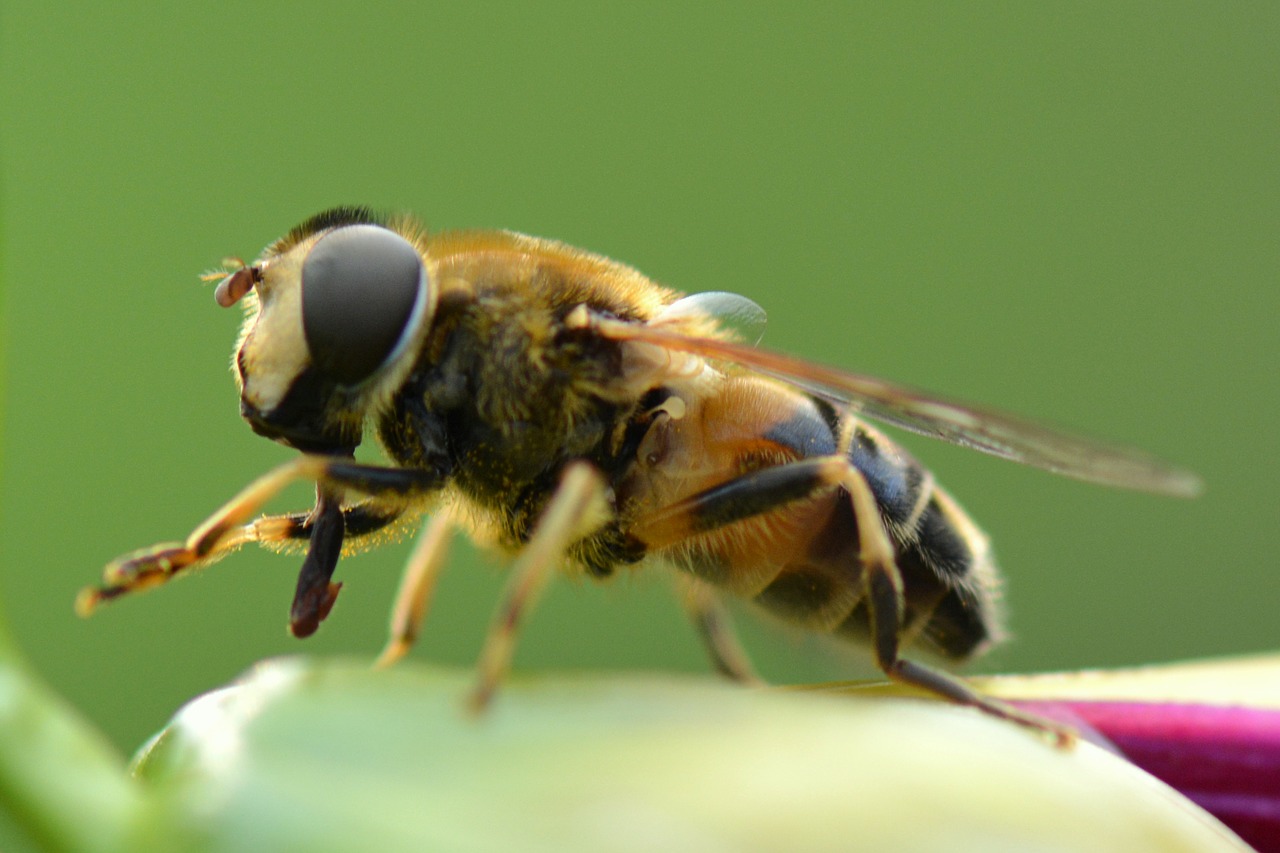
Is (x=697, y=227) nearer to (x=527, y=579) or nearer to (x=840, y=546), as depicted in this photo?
(x=840, y=546)

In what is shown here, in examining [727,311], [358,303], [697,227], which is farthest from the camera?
[697,227]

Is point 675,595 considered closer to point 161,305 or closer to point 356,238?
point 356,238

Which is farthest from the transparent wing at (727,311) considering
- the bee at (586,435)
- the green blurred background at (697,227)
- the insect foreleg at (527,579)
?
the green blurred background at (697,227)

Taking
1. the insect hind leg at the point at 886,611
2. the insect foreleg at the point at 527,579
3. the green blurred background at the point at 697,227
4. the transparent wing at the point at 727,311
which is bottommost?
the green blurred background at the point at 697,227

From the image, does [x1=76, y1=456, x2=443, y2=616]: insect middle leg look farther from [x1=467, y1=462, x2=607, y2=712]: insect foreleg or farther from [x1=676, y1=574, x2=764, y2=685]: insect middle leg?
[x1=676, y1=574, x2=764, y2=685]: insect middle leg

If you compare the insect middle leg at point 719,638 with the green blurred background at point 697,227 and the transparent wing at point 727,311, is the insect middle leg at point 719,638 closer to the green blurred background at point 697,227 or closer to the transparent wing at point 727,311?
the transparent wing at point 727,311

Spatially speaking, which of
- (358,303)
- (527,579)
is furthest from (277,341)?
(527,579)

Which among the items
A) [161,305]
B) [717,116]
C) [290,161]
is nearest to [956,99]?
[717,116]
